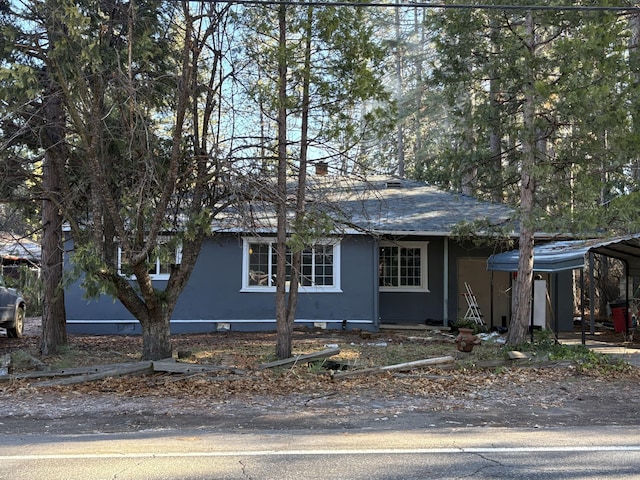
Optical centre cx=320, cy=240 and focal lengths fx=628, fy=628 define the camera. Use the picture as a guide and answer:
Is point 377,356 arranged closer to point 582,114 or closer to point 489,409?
point 489,409

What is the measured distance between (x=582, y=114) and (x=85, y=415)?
30.2ft

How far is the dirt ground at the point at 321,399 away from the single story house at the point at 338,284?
5.09m

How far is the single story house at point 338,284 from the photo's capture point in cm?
1700

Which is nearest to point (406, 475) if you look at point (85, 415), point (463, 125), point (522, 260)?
point (85, 415)

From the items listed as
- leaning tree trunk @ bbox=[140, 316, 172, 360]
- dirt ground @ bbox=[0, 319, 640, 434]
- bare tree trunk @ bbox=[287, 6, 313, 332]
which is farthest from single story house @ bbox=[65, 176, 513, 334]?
dirt ground @ bbox=[0, 319, 640, 434]

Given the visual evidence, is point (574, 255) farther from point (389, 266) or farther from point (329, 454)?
point (329, 454)

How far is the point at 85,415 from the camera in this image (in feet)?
25.6

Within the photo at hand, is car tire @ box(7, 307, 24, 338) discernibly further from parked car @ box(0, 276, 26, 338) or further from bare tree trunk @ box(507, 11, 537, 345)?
bare tree trunk @ box(507, 11, 537, 345)

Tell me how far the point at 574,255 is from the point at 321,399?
6.67 meters

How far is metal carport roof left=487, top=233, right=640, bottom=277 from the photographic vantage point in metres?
12.5

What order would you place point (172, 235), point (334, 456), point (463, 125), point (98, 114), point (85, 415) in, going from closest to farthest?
point (334, 456)
point (85, 415)
point (98, 114)
point (172, 235)
point (463, 125)

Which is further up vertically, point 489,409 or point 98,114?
point 98,114

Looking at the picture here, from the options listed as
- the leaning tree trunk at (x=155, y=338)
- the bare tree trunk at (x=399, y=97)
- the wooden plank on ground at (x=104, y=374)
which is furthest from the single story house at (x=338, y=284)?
the bare tree trunk at (x=399, y=97)

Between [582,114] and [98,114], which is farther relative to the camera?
[582,114]
